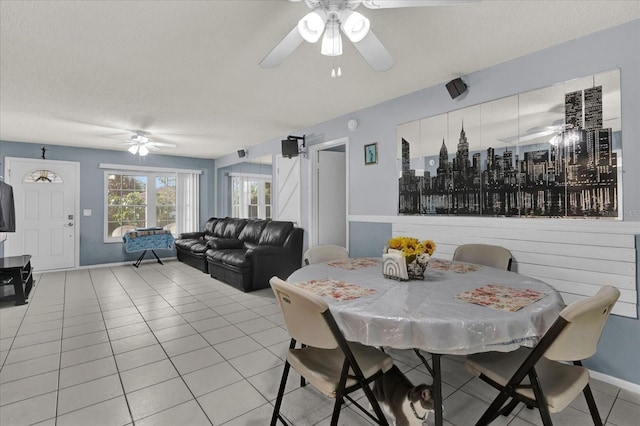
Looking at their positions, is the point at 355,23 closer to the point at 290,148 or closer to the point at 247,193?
the point at 290,148

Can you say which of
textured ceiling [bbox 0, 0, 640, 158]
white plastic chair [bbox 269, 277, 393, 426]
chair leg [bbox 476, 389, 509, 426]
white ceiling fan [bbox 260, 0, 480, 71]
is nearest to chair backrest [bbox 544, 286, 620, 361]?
chair leg [bbox 476, 389, 509, 426]

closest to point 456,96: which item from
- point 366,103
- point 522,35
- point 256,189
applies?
point 522,35

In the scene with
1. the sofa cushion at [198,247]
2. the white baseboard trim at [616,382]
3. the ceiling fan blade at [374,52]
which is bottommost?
the white baseboard trim at [616,382]

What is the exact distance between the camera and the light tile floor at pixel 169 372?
6.01 feet

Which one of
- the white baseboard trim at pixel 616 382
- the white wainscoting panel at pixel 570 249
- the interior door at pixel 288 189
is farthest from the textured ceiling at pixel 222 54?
the white baseboard trim at pixel 616 382

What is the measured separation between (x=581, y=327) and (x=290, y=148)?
172 inches

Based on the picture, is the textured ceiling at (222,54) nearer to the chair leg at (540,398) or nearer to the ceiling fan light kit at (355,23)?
the ceiling fan light kit at (355,23)

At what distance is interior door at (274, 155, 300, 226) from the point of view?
5184mm

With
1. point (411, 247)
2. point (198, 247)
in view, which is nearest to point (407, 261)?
point (411, 247)

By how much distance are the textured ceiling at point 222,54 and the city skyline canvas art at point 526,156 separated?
1.36 ft

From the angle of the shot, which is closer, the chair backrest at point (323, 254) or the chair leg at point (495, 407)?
the chair leg at point (495, 407)

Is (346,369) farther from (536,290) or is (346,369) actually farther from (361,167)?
(361,167)

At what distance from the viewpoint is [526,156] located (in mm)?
2564

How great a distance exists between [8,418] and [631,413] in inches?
144
